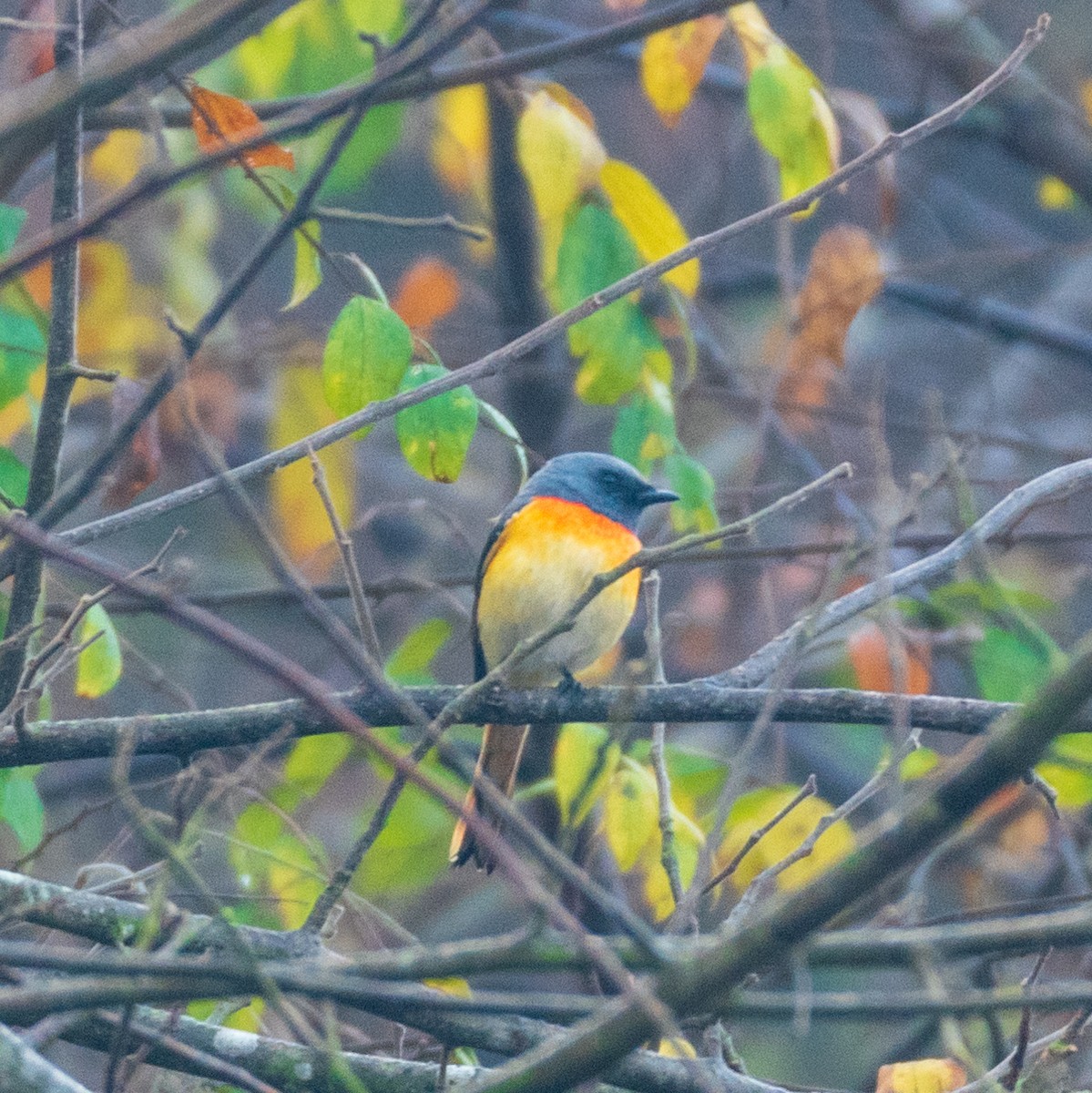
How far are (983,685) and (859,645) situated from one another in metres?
0.58

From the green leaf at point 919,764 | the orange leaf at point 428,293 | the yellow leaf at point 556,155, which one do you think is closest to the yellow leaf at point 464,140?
the orange leaf at point 428,293

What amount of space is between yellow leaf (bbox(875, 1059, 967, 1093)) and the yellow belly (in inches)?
57.2

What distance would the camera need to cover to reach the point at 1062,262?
9289mm

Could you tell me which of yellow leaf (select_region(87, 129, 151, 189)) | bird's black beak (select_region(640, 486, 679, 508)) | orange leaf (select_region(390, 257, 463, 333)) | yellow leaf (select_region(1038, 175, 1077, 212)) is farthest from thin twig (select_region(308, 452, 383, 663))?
yellow leaf (select_region(1038, 175, 1077, 212))

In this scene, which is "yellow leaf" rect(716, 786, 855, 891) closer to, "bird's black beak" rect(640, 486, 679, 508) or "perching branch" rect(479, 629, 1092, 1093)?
"bird's black beak" rect(640, 486, 679, 508)

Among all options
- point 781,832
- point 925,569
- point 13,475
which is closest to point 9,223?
point 13,475

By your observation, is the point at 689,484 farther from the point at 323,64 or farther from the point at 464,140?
the point at 464,140

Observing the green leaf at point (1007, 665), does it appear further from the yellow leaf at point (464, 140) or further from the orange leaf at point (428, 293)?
the orange leaf at point (428, 293)

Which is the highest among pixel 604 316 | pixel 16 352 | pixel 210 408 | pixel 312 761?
pixel 210 408

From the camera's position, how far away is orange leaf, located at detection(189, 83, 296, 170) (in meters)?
2.90

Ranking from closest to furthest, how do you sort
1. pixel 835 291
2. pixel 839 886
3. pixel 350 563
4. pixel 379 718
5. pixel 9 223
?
1. pixel 839 886
2. pixel 350 563
3. pixel 9 223
4. pixel 379 718
5. pixel 835 291

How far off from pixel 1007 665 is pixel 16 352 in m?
2.57

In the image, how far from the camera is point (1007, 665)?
150 inches

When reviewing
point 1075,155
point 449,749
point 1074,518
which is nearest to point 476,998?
point 449,749
